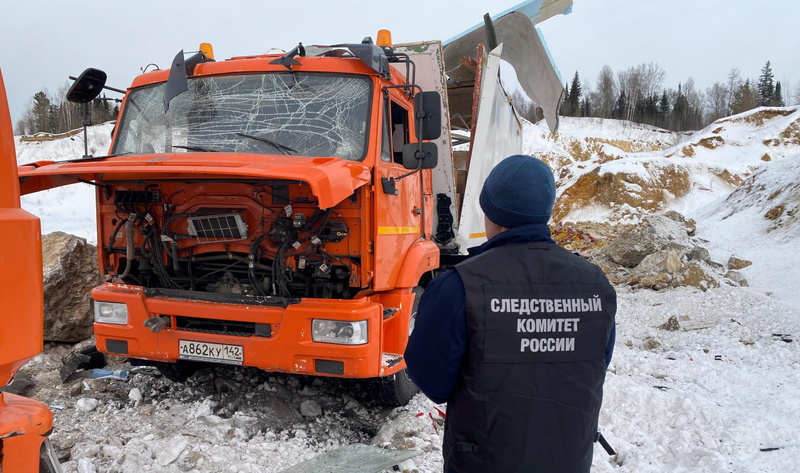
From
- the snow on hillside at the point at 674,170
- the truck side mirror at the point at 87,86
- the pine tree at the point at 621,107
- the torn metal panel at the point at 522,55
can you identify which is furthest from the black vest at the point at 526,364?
the pine tree at the point at 621,107

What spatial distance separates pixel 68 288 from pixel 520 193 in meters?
5.14

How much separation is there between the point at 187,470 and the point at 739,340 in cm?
585

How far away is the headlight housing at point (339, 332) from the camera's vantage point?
3.20 m

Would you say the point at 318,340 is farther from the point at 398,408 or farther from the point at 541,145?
the point at 541,145

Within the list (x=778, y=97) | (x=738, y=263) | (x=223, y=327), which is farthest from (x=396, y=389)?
(x=778, y=97)

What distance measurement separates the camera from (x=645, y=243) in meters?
10.2

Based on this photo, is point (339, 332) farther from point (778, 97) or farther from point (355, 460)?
point (778, 97)

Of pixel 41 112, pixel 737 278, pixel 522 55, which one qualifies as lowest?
pixel 737 278

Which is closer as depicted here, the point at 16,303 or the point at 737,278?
the point at 16,303

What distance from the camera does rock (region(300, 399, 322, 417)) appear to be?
12.9 feet

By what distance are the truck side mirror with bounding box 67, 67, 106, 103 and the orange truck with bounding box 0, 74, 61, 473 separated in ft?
9.68

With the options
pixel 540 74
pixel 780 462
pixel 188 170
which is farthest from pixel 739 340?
pixel 188 170

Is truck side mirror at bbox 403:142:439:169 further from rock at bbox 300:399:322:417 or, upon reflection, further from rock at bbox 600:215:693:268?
rock at bbox 600:215:693:268

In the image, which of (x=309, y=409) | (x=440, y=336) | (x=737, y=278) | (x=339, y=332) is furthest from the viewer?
(x=737, y=278)
